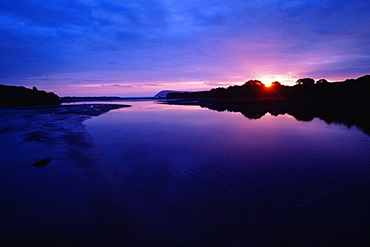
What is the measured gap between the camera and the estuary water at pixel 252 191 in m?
4.35

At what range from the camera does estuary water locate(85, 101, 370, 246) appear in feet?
14.3

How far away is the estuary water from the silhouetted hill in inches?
2127

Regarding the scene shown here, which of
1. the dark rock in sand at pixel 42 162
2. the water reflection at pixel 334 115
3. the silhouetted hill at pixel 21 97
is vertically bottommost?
the dark rock in sand at pixel 42 162

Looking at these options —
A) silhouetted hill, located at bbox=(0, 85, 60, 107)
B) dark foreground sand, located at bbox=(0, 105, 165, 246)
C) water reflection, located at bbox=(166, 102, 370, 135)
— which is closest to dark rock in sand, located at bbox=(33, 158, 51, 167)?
dark foreground sand, located at bbox=(0, 105, 165, 246)

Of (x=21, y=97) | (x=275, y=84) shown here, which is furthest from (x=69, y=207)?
(x=275, y=84)

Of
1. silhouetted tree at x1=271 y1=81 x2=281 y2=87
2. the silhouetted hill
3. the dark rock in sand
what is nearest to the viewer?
the dark rock in sand

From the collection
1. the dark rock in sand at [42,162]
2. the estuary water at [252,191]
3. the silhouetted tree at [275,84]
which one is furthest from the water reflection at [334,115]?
the silhouetted tree at [275,84]

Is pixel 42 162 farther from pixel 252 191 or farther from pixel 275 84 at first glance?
pixel 275 84

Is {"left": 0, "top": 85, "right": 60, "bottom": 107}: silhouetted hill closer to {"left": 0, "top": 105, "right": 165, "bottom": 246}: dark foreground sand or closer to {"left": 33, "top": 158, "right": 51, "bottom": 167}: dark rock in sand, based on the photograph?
{"left": 0, "top": 105, "right": 165, "bottom": 246}: dark foreground sand

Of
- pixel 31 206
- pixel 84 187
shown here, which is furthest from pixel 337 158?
pixel 31 206

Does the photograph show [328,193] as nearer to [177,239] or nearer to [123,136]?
[177,239]

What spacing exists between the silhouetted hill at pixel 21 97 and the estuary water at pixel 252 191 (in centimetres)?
5402

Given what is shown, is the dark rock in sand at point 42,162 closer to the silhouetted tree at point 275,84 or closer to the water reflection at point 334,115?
the water reflection at point 334,115

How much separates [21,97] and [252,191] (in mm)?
67141
